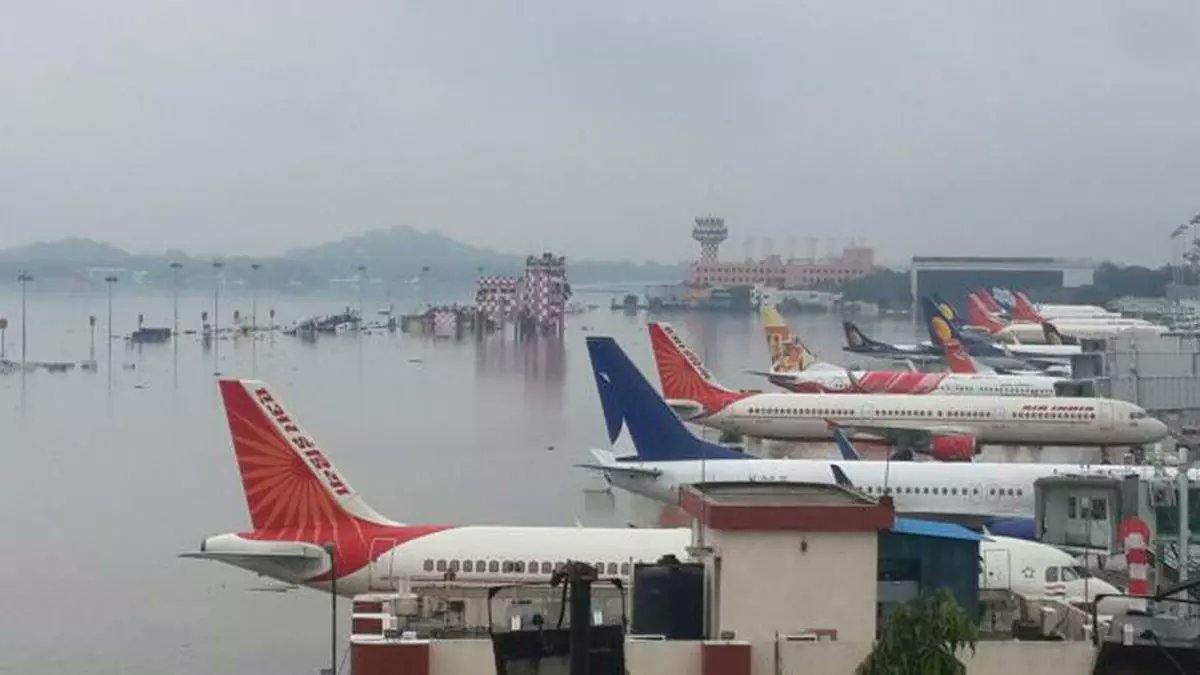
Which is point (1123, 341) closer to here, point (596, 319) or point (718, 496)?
point (718, 496)

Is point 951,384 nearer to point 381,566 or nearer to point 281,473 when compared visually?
point 281,473

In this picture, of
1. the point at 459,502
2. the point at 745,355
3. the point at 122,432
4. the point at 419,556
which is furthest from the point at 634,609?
the point at 745,355

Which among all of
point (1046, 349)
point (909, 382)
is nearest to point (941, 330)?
point (1046, 349)

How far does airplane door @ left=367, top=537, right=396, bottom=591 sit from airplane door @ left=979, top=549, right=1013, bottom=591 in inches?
230

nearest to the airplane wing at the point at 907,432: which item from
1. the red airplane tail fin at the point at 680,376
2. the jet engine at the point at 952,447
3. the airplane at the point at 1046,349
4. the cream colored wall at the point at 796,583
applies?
the jet engine at the point at 952,447

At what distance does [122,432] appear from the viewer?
55094 mm

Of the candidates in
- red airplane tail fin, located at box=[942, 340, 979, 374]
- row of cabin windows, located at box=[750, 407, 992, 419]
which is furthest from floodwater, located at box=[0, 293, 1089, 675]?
red airplane tail fin, located at box=[942, 340, 979, 374]

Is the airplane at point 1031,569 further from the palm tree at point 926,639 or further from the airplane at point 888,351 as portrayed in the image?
the airplane at point 888,351

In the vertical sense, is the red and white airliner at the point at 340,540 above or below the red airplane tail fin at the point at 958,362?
below

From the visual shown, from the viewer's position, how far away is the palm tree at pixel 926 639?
912 cm

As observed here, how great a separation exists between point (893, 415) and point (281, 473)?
26.5 metres

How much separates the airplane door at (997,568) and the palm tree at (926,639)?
27.4 feet

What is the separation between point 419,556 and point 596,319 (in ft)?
539

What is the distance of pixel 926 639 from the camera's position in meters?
9.16
